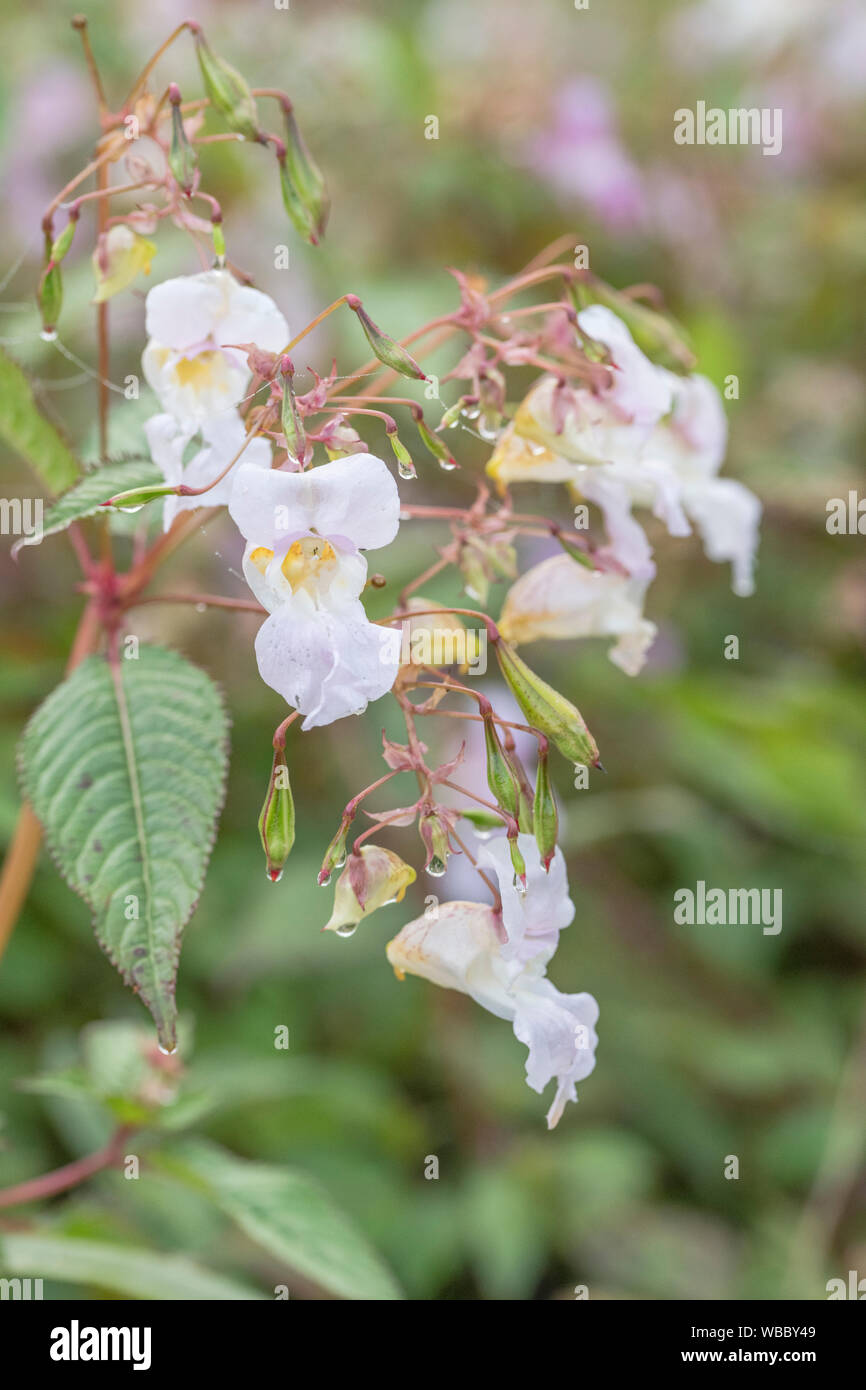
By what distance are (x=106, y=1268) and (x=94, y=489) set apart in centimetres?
52

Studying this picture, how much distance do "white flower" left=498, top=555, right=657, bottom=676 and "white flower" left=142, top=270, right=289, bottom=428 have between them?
19 centimetres

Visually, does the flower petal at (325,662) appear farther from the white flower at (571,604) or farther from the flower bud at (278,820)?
the white flower at (571,604)

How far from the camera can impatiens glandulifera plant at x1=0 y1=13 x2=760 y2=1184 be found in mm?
509

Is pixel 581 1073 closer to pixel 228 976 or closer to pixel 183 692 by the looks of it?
pixel 183 692

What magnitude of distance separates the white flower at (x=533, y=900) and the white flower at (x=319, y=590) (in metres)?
0.11

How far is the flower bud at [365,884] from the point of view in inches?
21.3

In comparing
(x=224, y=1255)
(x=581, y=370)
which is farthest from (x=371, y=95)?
(x=224, y=1255)

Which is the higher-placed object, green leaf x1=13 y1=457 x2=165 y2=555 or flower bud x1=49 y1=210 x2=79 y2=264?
flower bud x1=49 y1=210 x2=79 y2=264

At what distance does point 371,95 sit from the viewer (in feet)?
5.85

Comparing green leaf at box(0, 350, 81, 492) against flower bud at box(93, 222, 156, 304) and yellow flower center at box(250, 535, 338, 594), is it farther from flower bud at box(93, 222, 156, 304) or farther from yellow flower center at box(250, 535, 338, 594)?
yellow flower center at box(250, 535, 338, 594)

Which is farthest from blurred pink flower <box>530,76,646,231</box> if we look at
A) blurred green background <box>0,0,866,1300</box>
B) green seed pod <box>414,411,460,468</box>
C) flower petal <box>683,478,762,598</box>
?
green seed pod <box>414,411,460,468</box>

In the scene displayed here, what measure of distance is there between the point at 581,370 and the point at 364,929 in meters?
0.93

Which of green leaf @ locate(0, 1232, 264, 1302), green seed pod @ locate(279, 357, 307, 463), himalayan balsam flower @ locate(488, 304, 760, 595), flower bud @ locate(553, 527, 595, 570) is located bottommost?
green leaf @ locate(0, 1232, 264, 1302)

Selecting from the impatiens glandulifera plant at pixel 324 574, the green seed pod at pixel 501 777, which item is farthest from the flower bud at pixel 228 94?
the green seed pod at pixel 501 777
